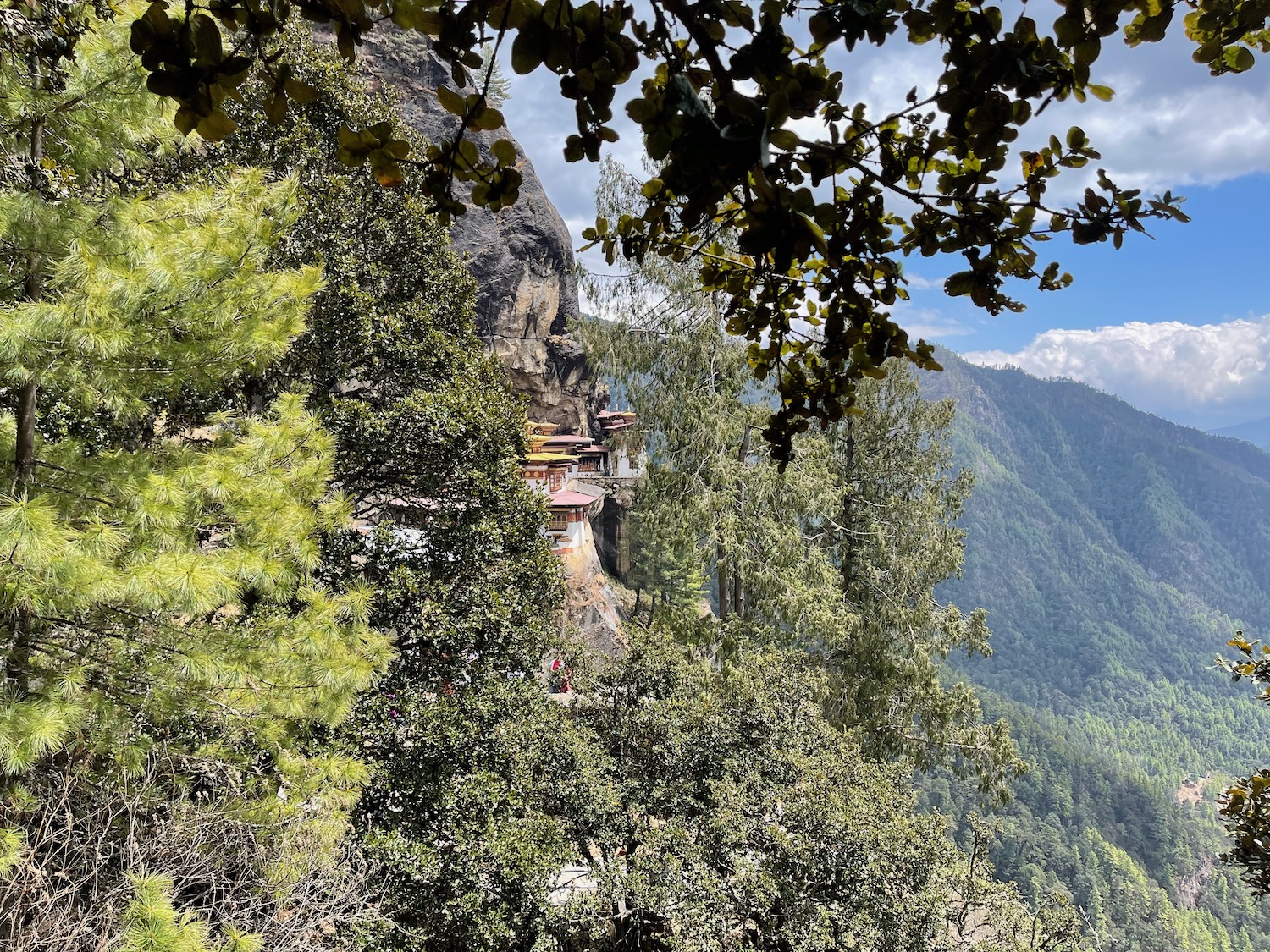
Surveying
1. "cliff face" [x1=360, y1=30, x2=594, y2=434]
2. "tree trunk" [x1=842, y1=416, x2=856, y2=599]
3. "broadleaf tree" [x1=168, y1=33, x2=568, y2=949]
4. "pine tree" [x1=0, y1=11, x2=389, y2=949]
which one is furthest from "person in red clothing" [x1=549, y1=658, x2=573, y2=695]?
"cliff face" [x1=360, y1=30, x2=594, y2=434]

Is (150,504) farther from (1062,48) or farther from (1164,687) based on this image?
(1164,687)

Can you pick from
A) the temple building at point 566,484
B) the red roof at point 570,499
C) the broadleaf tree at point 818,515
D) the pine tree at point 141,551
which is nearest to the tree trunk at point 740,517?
the broadleaf tree at point 818,515

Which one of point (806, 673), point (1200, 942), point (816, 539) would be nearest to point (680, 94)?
point (806, 673)

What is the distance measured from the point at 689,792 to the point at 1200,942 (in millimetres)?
67069

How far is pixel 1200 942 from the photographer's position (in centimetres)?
5009

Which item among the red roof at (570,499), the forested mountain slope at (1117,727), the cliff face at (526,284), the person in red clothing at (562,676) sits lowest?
the forested mountain slope at (1117,727)

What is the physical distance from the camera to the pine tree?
142 inches

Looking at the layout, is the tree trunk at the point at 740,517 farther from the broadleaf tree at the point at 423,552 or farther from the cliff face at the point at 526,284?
the cliff face at the point at 526,284

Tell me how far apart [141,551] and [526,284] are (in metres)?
22.2

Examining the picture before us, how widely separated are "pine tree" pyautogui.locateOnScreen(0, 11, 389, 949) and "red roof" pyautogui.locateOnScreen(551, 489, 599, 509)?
14.9 metres

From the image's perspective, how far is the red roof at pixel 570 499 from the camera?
20.5 meters

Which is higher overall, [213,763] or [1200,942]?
[213,763]

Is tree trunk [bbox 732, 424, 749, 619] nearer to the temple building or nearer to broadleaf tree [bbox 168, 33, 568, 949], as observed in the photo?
broadleaf tree [bbox 168, 33, 568, 949]

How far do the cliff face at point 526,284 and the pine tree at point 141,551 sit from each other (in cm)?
1612
